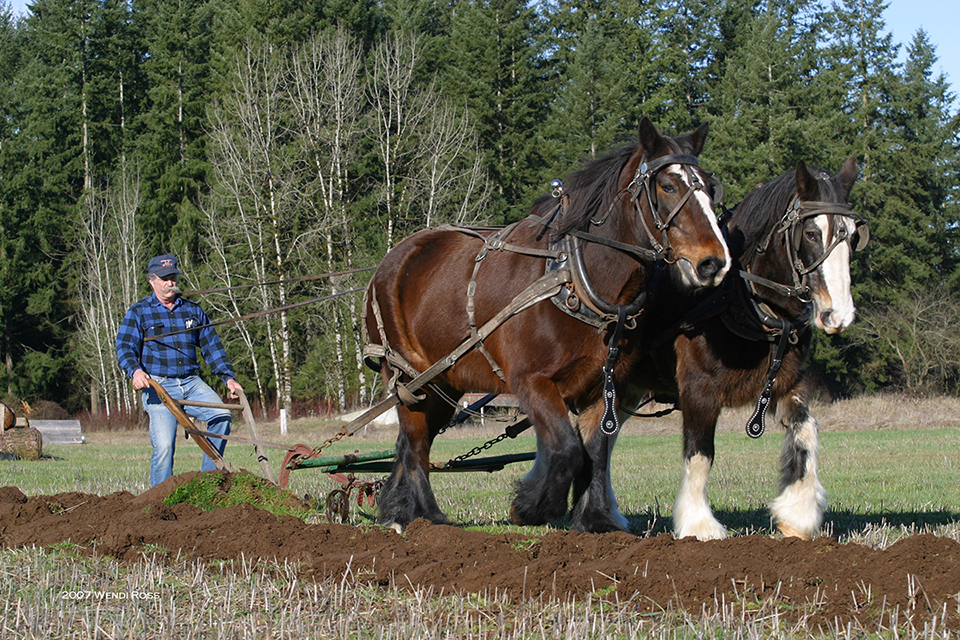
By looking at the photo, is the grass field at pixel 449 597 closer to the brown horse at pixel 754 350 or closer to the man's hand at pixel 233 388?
the brown horse at pixel 754 350

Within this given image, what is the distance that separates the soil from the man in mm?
1248

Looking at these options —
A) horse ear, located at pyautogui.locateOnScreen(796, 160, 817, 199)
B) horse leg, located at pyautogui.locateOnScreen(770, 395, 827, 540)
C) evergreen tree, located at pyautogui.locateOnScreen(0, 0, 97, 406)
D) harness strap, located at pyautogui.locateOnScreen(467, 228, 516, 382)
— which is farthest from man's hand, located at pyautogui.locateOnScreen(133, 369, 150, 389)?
evergreen tree, located at pyautogui.locateOnScreen(0, 0, 97, 406)

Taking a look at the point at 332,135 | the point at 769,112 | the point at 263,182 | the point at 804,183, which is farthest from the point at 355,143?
the point at 804,183

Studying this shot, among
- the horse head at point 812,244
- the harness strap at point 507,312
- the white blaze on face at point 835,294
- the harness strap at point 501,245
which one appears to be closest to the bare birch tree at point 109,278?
the harness strap at point 501,245

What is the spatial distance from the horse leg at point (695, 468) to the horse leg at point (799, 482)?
392 millimetres

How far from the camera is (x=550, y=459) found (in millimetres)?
5422

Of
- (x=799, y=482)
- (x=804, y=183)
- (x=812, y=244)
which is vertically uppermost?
(x=804, y=183)

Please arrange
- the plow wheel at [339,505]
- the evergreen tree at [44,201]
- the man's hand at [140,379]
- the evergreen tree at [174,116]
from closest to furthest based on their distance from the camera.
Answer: the plow wheel at [339,505], the man's hand at [140,379], the evergreen tree at [44,201], the evergreen tree at [174,116]

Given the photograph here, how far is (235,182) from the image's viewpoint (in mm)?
33688

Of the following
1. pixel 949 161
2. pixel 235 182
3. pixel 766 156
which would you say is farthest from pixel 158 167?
pixel 949 161

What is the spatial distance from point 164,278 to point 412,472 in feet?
8.37

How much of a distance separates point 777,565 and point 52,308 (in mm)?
43596

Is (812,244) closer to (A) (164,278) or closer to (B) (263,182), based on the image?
(A) (164,278)

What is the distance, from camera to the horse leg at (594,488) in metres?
5.91
